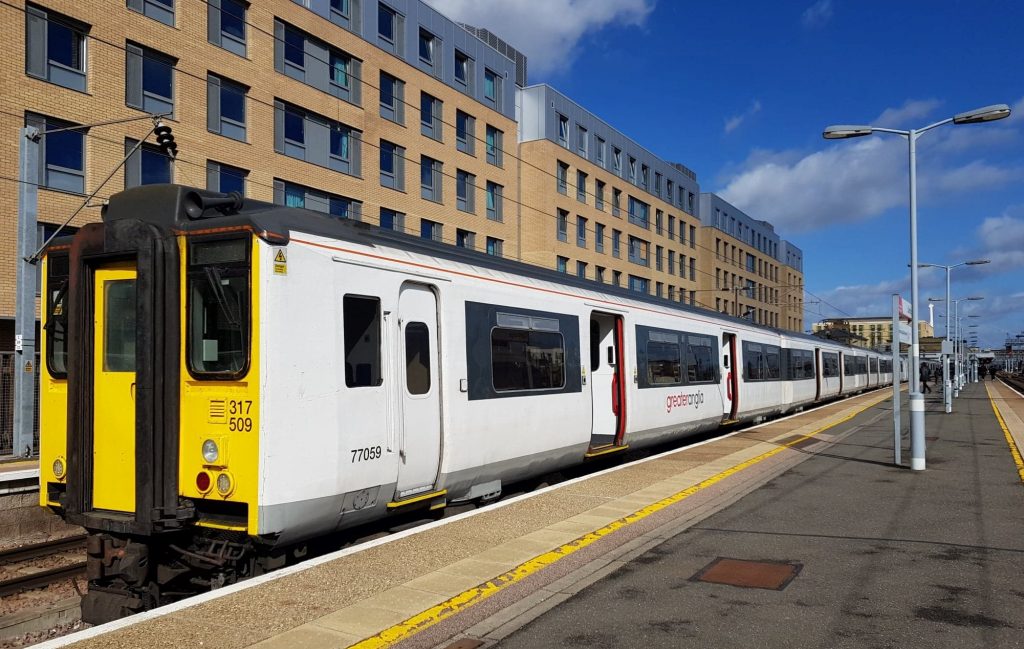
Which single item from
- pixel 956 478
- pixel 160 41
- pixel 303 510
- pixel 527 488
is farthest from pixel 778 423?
pixel 160 41

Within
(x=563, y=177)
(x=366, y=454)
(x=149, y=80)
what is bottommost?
(x=366, y=454)

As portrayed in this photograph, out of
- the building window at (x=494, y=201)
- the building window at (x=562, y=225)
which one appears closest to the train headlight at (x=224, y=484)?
the building window at (x=494, y=201)

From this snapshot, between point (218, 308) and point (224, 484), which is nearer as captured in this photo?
point (224, 484)

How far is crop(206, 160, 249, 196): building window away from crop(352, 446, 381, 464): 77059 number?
21206 millimetres

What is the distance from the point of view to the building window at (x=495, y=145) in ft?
135

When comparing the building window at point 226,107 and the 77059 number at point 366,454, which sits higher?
the building window at point 226,107

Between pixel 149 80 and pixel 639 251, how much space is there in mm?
39396

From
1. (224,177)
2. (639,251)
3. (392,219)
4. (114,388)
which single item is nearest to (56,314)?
(114,388)

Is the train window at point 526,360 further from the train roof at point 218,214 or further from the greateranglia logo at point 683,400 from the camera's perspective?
the greateranglia logo at point 683,400

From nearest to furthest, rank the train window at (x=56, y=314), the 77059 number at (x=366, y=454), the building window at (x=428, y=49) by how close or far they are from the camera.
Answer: the 77059 number at (x=366, y=454) → the train window at (x=56, y=314) → the building window at (x=428, y=49)

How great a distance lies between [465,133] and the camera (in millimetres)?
38938

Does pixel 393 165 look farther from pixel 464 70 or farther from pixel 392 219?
pixel 464 70

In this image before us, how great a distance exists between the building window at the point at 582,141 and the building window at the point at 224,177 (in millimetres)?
26561

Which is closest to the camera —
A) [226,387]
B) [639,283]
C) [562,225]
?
[226,387]
